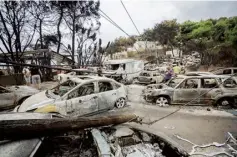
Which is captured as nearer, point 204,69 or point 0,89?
point 0,89

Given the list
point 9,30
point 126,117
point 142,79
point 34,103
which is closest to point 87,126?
point 126,117

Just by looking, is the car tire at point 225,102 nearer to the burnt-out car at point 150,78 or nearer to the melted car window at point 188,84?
the melted car window at point 188,84

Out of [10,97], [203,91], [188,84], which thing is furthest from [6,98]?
[203,91]

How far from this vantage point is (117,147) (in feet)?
8.59

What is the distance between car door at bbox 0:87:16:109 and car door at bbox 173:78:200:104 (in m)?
7.70

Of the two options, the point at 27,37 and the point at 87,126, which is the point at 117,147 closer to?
the point at 87,126

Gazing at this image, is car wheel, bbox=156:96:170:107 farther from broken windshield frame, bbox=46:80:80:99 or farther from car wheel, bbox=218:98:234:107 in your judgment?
broken windshield frame, bbox=46:80:80:99

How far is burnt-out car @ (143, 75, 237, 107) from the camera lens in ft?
26.2

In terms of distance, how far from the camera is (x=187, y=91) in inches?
323

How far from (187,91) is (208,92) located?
95cm

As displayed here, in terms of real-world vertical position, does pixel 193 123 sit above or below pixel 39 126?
below

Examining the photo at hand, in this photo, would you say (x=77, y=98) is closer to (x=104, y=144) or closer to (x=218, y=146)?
(x=104, y=144)

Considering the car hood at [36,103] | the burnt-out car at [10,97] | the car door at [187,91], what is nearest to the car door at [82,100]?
the car hood at [36,103]

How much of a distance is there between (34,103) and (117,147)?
15.0 feet
